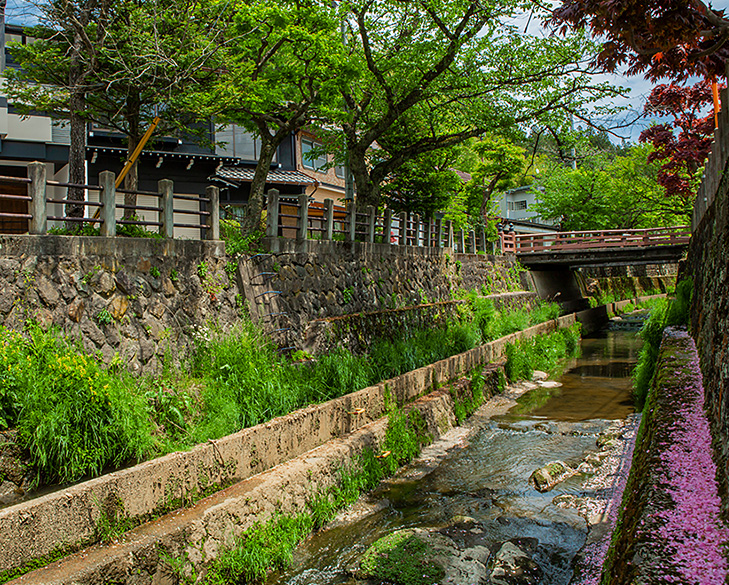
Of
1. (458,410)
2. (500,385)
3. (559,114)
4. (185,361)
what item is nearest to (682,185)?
(559,114)

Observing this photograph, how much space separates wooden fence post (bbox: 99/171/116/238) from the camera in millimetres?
8594

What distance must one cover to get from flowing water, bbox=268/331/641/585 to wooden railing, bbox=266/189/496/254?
5998 mm

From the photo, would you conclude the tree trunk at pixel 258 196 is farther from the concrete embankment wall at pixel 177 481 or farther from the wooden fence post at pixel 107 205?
the concrete embankment wall at pixel 177 481

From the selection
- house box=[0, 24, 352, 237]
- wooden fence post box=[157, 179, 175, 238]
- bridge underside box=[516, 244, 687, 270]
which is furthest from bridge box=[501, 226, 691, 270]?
wooden fence post box=[157, 179, 175, 238]

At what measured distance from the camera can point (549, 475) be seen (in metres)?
9.38

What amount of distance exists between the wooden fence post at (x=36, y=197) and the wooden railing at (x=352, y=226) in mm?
5117

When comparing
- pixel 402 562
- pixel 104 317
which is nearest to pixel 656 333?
pixel 402 562

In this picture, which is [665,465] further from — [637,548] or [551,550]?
[551,550]

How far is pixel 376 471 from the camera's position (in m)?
9.55

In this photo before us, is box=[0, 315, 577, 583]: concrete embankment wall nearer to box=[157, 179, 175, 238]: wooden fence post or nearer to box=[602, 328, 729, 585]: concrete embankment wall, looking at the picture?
box=[157, 179, 175, 238]: wooden fence post

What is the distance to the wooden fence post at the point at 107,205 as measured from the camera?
8.59 meters

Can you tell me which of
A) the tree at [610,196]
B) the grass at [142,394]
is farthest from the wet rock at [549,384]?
the tree at [610,196]

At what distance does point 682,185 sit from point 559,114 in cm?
710

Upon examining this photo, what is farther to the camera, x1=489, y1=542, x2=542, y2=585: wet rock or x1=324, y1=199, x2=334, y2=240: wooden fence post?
x1=324, y1=199, x2=334, y2=240: wooden fence post
